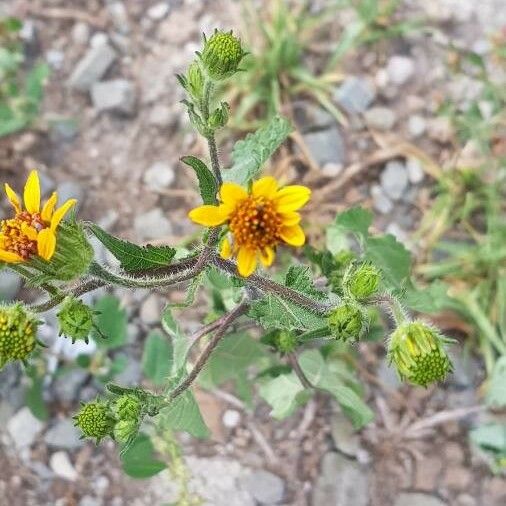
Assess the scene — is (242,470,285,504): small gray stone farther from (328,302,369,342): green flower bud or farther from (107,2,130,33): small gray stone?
(107,2,130,33): small gray stone

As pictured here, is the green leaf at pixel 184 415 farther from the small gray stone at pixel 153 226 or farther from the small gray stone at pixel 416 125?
the small gray stone at pixel 416 125

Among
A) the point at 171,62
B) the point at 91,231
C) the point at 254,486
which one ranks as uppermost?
the point at 171,62

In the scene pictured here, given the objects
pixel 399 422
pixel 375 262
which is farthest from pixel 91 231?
pixel 399 422

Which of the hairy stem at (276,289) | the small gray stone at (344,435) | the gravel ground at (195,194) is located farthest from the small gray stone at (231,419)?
the hairy stem at (276,289)

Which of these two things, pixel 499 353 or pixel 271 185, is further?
pixel 499 353

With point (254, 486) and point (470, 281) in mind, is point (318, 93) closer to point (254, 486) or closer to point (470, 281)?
point (470, 281)

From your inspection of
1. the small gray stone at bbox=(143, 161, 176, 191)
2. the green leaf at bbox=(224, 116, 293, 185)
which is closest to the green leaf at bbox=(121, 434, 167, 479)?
the green leaf at bbox=(224, 116, 293, 185)
